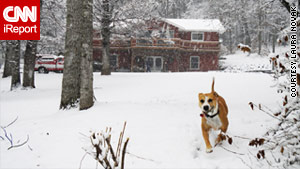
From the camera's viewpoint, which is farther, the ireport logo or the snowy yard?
the ireport logo

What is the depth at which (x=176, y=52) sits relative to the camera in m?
29.4

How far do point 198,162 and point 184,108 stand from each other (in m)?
2.63

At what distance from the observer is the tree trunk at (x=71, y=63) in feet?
20.0

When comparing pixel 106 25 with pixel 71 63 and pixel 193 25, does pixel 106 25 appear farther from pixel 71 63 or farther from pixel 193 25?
pixel 193 25

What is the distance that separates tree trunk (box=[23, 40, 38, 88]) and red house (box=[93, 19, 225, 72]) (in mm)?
16437

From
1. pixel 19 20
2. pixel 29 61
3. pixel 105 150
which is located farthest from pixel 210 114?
pixel 19 20

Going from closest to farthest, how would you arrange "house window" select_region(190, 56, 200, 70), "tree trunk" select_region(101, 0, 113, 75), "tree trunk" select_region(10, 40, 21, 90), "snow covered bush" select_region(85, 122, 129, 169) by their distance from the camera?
1. "snow covered bush" select_region(85, 122, 129, 169)
2. "tree trunk" select_region(10, 40, 21, 90)
3. "tree trunk" select_region(101, 0, 113, 75)
4. "house window" select_region(190, 56, 200, 70)

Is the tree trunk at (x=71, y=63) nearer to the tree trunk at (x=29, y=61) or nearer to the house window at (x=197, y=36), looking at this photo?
the tree trunk at (x=29, y=61)

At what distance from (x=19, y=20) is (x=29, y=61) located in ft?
9.26

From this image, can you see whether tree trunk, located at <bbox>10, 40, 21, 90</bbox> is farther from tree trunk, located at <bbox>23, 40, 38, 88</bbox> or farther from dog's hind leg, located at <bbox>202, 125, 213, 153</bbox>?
dog's hind leg, located at <bbox>202, 125, 213, 153</bbox>

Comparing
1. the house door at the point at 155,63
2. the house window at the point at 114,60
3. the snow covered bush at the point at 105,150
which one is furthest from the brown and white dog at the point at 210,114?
the house window at the point at 114,60

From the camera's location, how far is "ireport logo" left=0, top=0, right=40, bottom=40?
39.5ft

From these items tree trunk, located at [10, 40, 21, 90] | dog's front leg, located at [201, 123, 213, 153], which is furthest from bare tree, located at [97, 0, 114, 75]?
dog's front leg, located at [201, 123, 213, 153]

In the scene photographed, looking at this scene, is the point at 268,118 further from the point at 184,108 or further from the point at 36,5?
the point at 36,5
